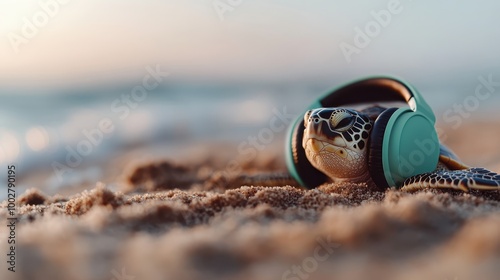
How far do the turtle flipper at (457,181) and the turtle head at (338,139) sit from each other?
0.97 feet

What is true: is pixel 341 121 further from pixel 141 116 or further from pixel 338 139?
pixel 141 116

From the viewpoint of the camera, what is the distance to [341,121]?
245 cm

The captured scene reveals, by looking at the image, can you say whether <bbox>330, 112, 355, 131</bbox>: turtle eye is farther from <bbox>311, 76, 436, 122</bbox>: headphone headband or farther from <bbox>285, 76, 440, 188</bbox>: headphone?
<bbox>311, 76, 436, 122</bbox>: headphone headband

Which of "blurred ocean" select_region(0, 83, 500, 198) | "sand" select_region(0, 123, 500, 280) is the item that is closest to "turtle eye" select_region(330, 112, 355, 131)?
"sand" select_region(0, 123, 500, 280)

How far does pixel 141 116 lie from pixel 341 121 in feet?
27.7

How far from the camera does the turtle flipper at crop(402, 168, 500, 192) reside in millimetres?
2105

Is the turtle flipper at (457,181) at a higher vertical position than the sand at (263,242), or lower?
higher

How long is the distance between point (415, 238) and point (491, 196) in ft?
3.25

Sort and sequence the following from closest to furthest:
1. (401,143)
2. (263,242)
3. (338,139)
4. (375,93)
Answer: (263,242) → (401,143) → (338,139) → (375,93)

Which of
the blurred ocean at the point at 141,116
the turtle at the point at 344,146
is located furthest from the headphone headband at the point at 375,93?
the blurred ocean at the point at 141,116

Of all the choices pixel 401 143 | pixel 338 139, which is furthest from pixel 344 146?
pixel 401 143

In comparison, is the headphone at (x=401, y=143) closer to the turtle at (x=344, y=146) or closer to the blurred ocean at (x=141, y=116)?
the turtle at (x=344, y=146)

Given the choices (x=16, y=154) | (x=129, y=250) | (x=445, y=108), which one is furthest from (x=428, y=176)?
(x=445, y=108)

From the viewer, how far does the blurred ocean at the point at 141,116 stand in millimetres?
7116
